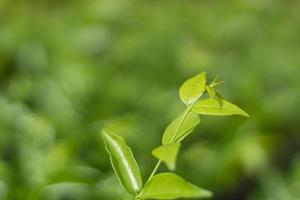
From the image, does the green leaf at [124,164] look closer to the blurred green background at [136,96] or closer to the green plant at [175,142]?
the green plant at [175,142]

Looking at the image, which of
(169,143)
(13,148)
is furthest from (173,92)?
(169,143)

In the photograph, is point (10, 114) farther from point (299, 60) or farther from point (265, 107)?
point (299, 60)

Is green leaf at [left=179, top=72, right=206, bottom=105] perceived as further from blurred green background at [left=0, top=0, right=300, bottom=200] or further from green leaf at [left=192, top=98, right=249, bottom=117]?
blurred green background at [left=0, top=0, right=300, bottom=200]

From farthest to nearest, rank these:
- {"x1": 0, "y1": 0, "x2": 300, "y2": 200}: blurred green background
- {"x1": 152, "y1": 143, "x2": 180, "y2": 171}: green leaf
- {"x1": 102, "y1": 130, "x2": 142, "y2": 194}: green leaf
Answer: {"x1": 0, "y1": 0, "x2": 300, "y2": 200}: blurred green background → {"x1": 102, "y1": 130, "x2": 142, "y2": 194}: green leaf → {"x1": 152, "y1": 143, "x2": 180, "y2": 171}: green leaf

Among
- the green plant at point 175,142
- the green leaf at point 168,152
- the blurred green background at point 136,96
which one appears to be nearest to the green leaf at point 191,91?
the green plant at point 175,142

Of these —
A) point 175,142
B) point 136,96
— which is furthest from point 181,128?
point 136,96

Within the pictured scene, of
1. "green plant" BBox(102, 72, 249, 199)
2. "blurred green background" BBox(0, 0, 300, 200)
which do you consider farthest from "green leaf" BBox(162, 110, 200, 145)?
"blurred green background" BBox(0, 0, 300, 200)

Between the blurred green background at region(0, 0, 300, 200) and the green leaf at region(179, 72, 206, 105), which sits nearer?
the green leaf at region(179, 72, 206, 105)
